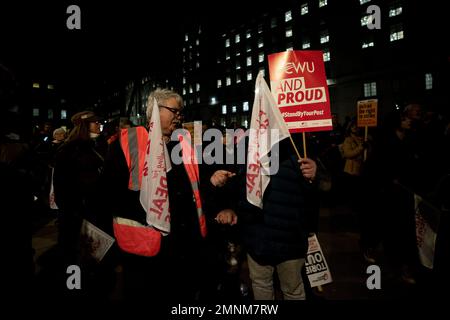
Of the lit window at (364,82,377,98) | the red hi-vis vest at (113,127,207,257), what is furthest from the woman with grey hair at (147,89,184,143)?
the lit window at (364,82,377,98)

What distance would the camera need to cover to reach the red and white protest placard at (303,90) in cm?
322

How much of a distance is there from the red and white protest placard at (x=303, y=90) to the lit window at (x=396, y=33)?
44.9 metres

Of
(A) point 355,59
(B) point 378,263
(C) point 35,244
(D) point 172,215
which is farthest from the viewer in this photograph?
(A) point 355,59

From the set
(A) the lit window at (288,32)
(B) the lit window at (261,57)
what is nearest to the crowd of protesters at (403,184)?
(A) the lit window at (288,32)

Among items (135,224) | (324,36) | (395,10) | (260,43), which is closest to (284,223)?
(135,224)

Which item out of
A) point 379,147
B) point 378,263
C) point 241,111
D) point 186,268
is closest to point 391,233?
point 378,263

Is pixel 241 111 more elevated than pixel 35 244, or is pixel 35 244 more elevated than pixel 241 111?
pixel 241 111

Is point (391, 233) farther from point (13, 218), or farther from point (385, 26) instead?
point (385, 26)

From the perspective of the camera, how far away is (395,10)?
39.6m

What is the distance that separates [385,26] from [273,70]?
150ft

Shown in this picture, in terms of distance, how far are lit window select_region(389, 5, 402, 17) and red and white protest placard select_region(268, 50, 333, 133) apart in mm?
45877

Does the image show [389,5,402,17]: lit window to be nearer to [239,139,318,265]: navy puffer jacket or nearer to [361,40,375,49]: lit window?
[361,40,375,49]: lit window

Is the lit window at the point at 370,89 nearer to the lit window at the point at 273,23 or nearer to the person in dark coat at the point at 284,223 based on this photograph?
the lit window at the point at 273,23

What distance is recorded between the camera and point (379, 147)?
4.25 metres
